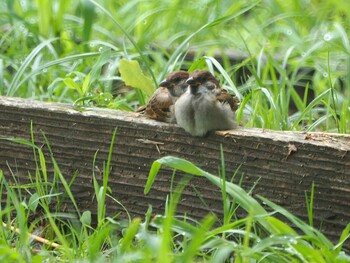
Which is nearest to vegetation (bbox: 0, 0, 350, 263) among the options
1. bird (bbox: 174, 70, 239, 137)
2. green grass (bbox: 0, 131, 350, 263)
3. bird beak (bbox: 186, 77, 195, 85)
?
green grass (bbox: 0, 131, 350, 263)

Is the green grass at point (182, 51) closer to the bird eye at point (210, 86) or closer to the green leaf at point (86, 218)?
the bird eye at point (210, 86)

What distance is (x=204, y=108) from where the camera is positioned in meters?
4.28

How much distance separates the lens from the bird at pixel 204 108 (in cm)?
419

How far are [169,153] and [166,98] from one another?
0.41 meters

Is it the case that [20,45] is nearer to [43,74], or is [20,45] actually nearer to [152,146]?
[43,74]

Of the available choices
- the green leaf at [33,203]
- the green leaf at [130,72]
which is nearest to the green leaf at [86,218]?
the green leaf at [33,203]

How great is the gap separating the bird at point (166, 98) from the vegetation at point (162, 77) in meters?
0.23

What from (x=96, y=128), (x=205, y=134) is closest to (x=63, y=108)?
(x=96, y=128)

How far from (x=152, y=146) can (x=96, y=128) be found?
0.27m

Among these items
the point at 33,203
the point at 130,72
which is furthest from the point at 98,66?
the point at 33,203

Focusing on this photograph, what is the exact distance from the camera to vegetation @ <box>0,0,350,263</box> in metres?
3.49

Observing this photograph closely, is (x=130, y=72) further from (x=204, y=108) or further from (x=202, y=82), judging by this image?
(x=204, y=108)

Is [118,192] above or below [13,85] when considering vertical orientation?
below

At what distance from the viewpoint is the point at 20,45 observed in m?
6.51
